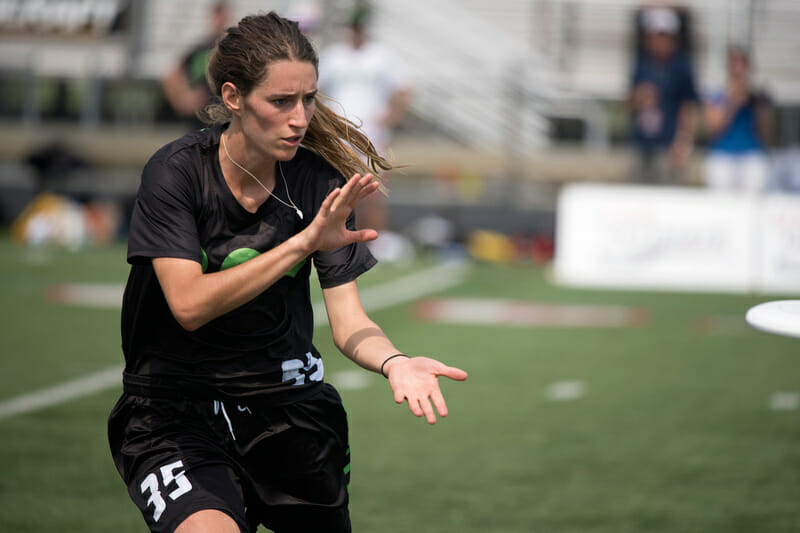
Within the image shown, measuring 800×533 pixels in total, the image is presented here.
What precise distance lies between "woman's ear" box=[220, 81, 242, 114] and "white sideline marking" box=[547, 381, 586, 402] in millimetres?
4257

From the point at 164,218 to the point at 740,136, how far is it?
37.4 ft

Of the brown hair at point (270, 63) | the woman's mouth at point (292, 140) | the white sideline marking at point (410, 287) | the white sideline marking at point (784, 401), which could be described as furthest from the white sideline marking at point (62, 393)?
the white sideline marking at point (784, 401)

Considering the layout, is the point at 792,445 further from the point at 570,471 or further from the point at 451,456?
the point at 451,456

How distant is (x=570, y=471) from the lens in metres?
5.18

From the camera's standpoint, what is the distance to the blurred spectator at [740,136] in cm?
1299

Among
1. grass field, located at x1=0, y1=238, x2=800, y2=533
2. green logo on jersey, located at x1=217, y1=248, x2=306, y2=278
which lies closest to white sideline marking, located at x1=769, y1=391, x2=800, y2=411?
grass field, located at x1=0, y1=238, x2=800, y2=533

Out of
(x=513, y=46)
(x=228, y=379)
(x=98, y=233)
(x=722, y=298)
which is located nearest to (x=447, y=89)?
(x=513, y=46)

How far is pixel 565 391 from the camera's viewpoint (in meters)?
6.98

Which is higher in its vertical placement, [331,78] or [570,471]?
[331,78]

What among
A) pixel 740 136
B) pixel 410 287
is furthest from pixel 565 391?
pixel 740 136

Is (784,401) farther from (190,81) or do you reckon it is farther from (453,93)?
(453,93)

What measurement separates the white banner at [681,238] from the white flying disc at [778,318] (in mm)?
9579

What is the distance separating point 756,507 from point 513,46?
68.8 feet

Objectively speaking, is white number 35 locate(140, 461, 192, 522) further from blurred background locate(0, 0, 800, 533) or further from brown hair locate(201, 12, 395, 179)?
blurred background locate(0, 0, 800, 533)
